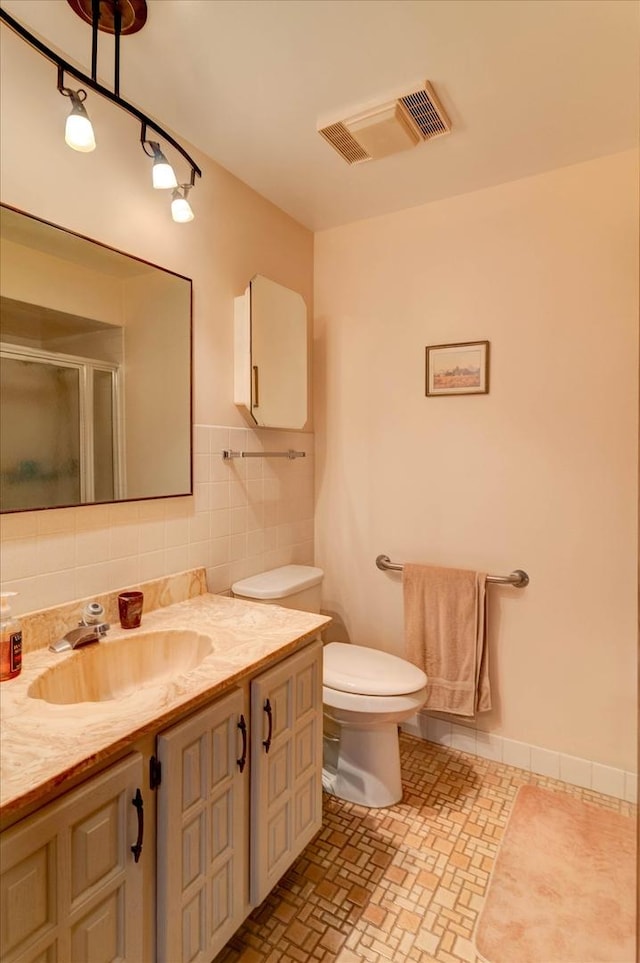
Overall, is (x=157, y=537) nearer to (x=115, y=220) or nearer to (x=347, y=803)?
(x=115, y=220)

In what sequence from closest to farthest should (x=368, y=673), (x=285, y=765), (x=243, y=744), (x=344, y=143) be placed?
(x=243, y=744), (x=285, y=765), (x=344, y=143), (x=368, y=673)

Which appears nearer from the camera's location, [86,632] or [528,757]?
[86,632]

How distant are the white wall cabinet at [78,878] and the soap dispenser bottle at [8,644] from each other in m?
0.38

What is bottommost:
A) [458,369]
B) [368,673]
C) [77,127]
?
[368,673]

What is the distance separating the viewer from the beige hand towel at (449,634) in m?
2.04

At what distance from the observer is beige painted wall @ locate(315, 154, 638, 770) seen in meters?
1.85

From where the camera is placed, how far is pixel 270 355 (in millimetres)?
2014

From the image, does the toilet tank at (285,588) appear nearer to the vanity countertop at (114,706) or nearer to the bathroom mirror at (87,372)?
the vanity countertop at (114,706)

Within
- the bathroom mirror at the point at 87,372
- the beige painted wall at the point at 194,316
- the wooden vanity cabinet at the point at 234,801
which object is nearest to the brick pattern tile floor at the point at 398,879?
the wooden vanity cabinet at the point at 234,801

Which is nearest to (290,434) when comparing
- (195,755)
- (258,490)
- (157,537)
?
(258,490)

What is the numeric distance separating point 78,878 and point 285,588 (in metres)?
1.15

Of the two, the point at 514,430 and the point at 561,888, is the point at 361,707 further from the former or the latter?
the point at 514,430

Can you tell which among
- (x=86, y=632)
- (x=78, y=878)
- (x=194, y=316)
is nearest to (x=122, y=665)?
(x=86, y=632)

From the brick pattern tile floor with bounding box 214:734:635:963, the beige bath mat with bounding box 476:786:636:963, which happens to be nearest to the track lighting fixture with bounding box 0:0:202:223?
the brick pattern tile floor with bounding box 214:734:635:963
